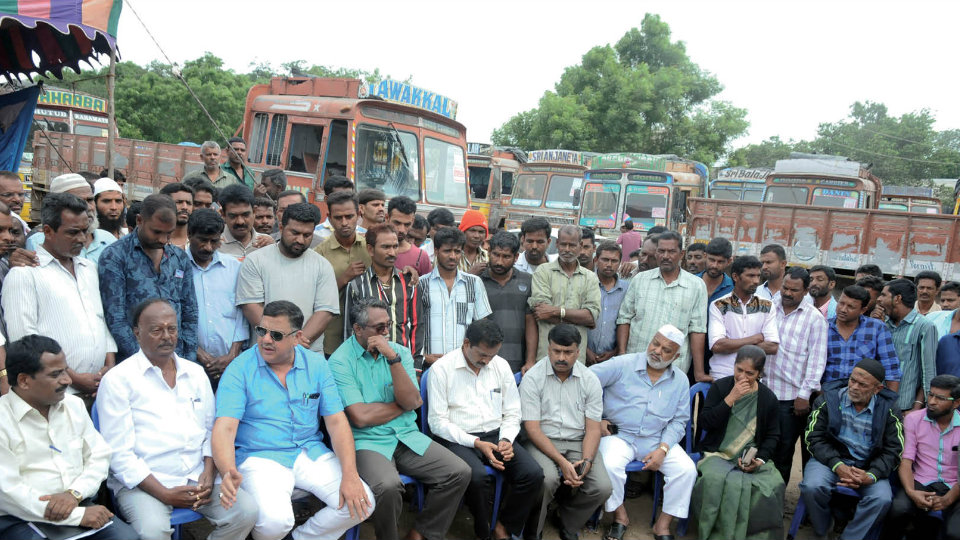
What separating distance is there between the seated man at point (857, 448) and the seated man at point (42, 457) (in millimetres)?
4047

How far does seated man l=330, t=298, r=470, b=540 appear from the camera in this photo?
3.67 metres

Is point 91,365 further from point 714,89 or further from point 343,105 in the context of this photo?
point 714,89

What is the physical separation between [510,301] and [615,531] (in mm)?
1686

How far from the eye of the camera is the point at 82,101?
16000 mm

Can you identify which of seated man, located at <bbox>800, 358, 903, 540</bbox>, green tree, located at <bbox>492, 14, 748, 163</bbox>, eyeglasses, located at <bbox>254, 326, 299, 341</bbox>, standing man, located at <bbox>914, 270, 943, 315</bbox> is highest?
green tree, located at <bbox>492, 14, 748, 163</bbox>

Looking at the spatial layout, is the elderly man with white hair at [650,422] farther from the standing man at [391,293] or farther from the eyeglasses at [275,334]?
the eyeglasses at [275,334]

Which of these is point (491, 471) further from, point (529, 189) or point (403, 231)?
point (529, 189)

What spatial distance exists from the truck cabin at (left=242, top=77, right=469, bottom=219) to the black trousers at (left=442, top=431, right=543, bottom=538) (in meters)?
4.95

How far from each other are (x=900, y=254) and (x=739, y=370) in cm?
897

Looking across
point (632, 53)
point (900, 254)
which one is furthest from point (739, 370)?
point (632, 53)

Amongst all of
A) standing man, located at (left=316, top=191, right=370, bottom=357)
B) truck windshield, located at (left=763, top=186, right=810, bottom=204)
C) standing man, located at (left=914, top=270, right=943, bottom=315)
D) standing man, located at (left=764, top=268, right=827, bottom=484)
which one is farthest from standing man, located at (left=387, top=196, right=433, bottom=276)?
truck windshield, located at (left=763, top=186, right=810, bottom=204)

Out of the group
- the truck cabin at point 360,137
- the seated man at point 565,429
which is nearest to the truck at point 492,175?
the truck cabin at point 360,137

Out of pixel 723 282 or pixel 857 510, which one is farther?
pixel 723 282

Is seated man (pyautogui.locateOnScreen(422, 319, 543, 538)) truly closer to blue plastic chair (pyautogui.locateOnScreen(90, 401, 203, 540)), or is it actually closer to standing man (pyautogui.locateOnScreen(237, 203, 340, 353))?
standing man (pyautogui.locateOnScreen(237, 203, 340, 353))
